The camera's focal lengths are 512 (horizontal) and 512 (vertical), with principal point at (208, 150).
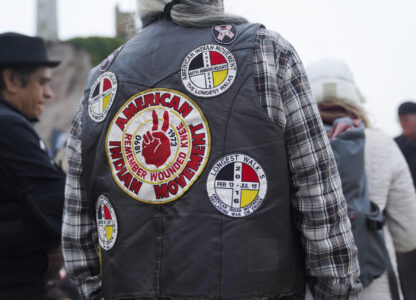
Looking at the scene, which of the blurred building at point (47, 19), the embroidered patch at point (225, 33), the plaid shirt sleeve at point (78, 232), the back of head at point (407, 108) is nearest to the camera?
the embroidered patch at point (225, 33)

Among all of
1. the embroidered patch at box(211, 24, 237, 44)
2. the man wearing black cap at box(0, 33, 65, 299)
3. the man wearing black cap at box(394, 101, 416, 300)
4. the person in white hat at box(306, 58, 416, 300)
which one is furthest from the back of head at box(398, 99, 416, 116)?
the embroidered patch at box(211, 24, 237, 44)

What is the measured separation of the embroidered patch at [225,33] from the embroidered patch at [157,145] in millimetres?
199

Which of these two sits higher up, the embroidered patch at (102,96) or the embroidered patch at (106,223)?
the embroidered patch at (102,96)

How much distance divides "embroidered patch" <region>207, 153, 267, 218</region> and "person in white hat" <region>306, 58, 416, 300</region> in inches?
36.3

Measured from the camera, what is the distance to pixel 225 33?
57.9 inches

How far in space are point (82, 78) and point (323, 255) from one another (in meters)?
16.2

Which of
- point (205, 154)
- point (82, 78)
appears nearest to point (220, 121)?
point (205, 154)

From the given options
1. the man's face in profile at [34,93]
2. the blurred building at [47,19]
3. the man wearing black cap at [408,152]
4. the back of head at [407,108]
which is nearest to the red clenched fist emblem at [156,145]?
the man's face in profile at [34,93]

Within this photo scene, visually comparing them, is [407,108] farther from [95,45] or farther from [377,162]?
[95,45]

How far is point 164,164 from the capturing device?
1435mm

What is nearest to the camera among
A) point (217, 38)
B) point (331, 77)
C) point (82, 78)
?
point (217, 38)

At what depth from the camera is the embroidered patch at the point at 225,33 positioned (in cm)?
146

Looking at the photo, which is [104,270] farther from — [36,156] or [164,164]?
[36,156]

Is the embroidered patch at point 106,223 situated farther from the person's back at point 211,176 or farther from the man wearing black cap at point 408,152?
the man wearing black cap at point 408,152
